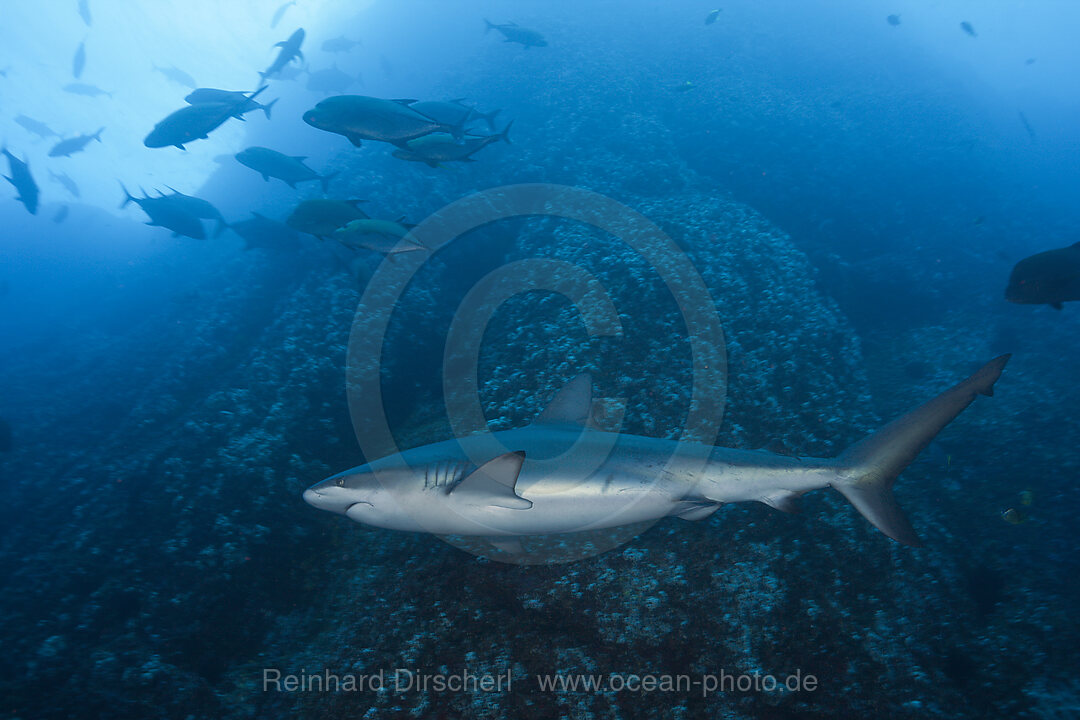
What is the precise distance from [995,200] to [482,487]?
101 ft

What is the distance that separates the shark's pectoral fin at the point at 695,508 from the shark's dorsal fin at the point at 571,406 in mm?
1270

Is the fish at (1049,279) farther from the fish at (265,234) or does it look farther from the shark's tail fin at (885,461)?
the fish at (265,234)

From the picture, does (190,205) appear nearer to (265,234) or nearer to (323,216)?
(265,234)

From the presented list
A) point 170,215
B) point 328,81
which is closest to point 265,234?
point 170,215

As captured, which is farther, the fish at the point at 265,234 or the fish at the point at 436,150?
the fish at the point at 265,234

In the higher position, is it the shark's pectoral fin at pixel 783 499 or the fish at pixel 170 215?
the fish at pixel 170 215

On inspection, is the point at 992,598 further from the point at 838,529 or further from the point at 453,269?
the point at 453,269

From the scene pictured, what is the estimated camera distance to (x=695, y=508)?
3924mm

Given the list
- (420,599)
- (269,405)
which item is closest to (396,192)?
(269,405)

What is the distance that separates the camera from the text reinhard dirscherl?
12.6 feet

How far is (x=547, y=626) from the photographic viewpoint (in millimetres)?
4305

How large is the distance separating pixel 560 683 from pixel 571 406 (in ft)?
8.88

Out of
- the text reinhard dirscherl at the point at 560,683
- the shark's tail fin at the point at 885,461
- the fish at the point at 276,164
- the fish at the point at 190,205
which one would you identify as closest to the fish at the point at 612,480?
the shark's tail fin at the point at 885,461

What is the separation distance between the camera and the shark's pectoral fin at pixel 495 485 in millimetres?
3016
